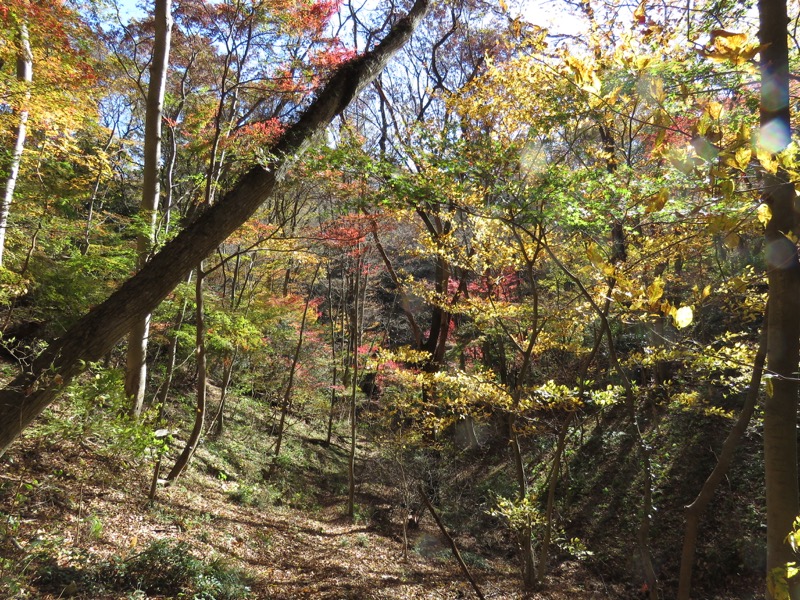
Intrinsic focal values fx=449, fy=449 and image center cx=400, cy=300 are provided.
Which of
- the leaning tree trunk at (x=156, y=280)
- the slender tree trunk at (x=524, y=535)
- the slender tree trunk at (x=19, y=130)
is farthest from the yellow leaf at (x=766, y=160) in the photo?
the slender tree trunk at (x=19, y=130)

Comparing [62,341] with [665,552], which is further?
[665,552]

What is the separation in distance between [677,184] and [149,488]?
315 inches

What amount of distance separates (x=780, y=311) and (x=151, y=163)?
691 cm

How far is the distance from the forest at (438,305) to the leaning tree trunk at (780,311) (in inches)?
0.4

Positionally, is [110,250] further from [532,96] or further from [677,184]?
[677,184]

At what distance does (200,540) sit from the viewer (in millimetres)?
6203

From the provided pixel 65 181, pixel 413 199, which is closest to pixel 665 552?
pixel 413 199

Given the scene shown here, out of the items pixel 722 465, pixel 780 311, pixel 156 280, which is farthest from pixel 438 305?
pixel 780 311

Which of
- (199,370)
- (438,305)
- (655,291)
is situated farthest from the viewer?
(438,305)

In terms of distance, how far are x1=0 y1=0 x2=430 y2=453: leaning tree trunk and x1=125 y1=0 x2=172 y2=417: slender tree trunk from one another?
250 cm

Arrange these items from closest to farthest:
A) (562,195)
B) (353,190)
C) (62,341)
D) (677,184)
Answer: (62,341), (677,184), (562,195), (353,190)

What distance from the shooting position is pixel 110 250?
6969mm

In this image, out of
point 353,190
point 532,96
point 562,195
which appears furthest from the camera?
point 353,190

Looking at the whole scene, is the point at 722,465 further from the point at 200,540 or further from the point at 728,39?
the point at 200,540
